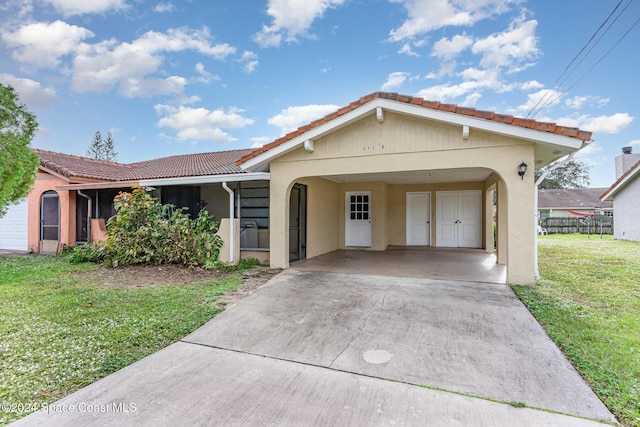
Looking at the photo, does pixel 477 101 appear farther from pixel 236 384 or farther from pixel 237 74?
pixel 236 384

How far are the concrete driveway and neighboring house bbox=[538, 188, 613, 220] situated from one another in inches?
1281

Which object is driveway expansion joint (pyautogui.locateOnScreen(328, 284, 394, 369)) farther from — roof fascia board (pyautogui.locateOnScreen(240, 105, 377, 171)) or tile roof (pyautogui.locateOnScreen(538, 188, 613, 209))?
tile roof (pyautogui.locateOnScreen(538, 188, 613, 209))

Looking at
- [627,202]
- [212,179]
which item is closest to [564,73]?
A: [627,202]

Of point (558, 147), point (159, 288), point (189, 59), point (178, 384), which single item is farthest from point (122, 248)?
point (558, 147)

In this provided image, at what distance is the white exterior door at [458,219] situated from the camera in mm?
12398

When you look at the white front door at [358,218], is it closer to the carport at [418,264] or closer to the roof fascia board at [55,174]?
the carport at [418,264]

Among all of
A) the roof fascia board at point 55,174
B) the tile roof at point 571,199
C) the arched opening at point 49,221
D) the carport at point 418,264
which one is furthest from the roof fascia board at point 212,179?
the tile roof at point 571,199

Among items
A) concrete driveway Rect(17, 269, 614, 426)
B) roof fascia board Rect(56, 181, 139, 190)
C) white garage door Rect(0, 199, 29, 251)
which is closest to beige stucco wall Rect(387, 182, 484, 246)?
concrete driveway Rect(17, 269, 614, 426)

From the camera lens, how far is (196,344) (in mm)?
4055

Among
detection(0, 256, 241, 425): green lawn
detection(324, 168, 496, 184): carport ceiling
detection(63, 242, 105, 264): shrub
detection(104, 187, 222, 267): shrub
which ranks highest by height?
detection(324, 168, 496, 184): carport ceiling

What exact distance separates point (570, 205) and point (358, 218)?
3038 centimetres

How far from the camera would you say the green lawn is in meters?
3.08

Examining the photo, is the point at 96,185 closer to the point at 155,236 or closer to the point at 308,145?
the point at 155,236

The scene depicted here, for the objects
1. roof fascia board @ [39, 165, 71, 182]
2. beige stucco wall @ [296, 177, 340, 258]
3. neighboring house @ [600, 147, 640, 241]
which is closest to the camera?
beige stucco wall @ [296, 177, 340, 258]
